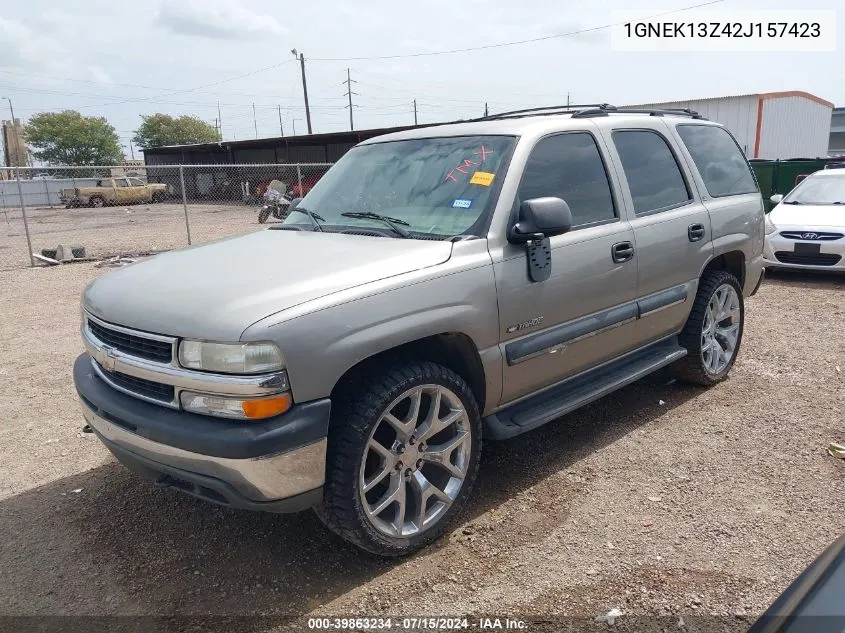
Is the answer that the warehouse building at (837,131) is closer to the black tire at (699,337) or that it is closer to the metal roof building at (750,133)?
the metal roof building at (750,133)

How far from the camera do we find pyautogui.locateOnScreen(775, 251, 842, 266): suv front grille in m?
8.70

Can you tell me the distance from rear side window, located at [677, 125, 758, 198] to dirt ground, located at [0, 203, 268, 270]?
342 inches

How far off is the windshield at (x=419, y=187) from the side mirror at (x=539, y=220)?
0.58ft

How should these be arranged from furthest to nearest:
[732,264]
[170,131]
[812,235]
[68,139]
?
[170,131]
[68,139]
[812,235]
[732,264]

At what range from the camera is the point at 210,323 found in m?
2.50

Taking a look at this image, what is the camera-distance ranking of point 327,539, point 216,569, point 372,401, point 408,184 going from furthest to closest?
point 408,184, point 327,539, point 216,569, point 372,401

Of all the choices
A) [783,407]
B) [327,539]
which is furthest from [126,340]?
[783,407]

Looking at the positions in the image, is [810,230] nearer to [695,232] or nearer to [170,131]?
[695,232]

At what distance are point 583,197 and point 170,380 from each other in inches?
96.2

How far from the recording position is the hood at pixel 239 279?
2553mm

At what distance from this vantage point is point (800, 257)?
898 cm

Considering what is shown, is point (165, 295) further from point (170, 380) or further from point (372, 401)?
point (372, 401)

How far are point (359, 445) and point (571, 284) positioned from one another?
153cm

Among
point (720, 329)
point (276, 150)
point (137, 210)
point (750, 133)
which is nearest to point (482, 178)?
point (720, 329)
